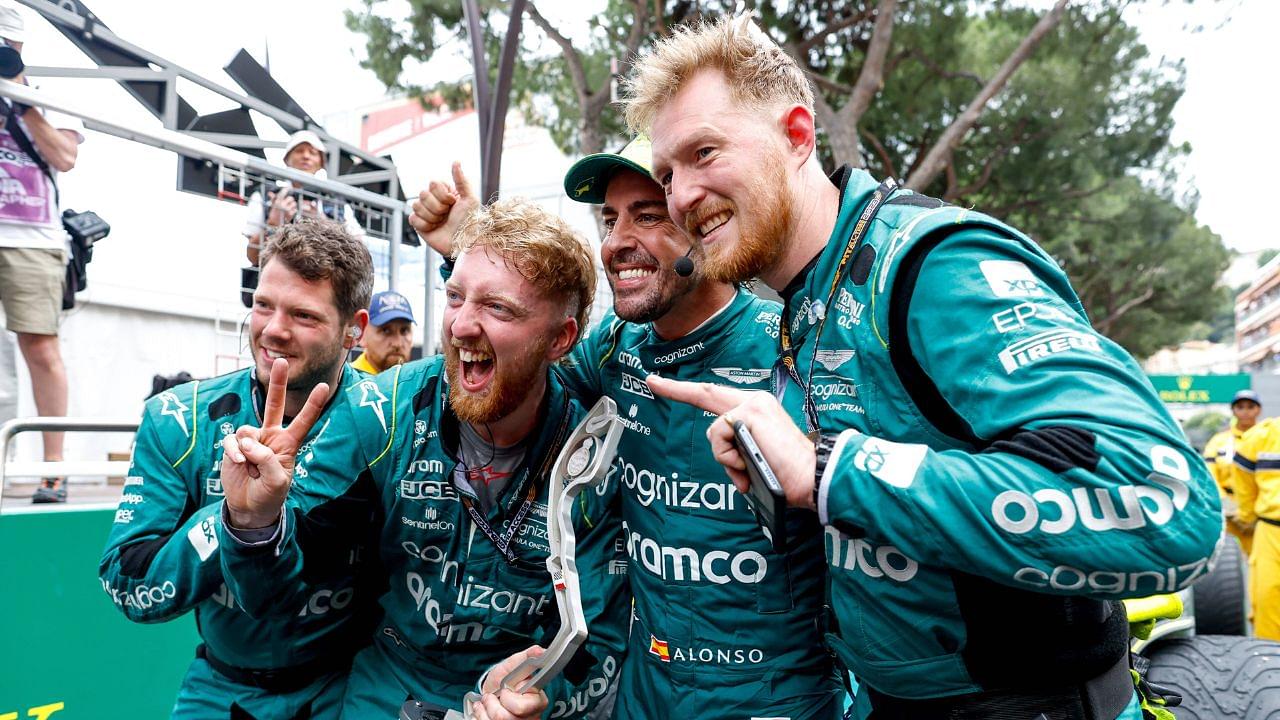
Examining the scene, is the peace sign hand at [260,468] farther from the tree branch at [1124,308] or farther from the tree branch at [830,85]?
the tree branch at [1124,308]

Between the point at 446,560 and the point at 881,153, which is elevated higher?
the point at 881,153

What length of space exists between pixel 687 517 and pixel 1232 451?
8.47m

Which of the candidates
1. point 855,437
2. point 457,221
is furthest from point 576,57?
point 855,437

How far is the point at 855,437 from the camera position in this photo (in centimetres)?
143

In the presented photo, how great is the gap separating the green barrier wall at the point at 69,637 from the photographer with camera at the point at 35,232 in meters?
0.51

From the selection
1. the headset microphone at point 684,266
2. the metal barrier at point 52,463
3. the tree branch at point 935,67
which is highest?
the tree branch at point 935,67

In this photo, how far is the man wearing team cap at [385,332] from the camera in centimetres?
558

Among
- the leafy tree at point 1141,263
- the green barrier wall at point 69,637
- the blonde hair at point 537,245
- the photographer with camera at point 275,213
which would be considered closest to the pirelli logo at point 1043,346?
the blonde hair at point 537,245

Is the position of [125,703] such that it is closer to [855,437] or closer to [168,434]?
[168,434]

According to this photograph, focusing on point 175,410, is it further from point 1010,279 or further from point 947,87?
point 947,87

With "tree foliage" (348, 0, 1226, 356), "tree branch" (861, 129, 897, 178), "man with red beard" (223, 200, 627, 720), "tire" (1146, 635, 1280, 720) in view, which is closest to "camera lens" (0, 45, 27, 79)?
"man with red beard" (223, 200, 627, 720)

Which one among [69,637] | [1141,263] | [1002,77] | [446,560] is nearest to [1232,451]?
[1002,77]

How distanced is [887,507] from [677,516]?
1.06m

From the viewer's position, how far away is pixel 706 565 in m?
2.28
